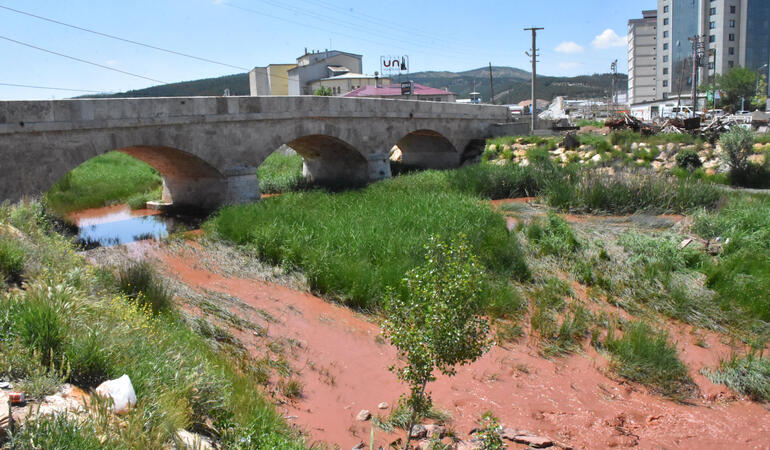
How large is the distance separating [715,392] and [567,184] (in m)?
9.29

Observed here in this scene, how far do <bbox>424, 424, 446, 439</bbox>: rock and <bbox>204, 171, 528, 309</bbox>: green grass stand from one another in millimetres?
3431

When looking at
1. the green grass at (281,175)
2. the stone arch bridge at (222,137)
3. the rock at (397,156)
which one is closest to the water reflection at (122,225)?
the stone arch bridge at (222,137)

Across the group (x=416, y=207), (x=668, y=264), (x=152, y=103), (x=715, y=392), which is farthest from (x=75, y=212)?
(x=715, y=392)

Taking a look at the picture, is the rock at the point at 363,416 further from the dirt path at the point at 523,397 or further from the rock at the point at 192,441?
the rock at the point at 192,441

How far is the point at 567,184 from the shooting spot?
16391 mm

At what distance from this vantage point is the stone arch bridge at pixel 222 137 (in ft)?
39.7

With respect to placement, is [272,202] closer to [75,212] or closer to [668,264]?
[75,212]

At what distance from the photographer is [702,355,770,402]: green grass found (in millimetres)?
7555

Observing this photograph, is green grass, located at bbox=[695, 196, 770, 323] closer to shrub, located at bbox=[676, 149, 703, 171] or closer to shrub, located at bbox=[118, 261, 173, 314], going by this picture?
shrub, located at bbox=[676, 149, 703, 171]

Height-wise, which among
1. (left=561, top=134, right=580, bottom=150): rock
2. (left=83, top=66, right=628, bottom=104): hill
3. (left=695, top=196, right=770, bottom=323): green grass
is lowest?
(left=695, top=196, right=770, bottom=323): green grass

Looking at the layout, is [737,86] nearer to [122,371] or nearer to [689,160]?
[689,160]

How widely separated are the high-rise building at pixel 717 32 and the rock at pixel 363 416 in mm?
61704

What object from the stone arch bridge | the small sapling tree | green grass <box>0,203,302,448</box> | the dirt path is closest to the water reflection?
the stone arch bridge

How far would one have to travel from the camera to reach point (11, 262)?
6.60 metres
